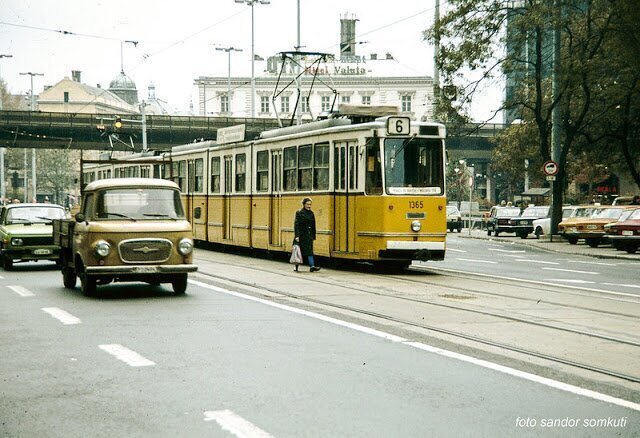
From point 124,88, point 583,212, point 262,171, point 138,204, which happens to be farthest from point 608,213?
point 124,88

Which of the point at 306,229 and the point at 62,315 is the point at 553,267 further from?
the point at 62,315

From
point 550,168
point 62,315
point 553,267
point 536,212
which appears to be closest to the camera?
point 62,315

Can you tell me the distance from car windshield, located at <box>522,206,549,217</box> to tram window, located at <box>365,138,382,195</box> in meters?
31.2

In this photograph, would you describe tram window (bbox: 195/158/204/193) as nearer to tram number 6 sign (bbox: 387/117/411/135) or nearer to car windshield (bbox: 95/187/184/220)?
tram number 6 sign (bbox: 387/117/411/135)

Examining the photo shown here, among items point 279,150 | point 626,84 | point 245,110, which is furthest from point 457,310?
point 245,110

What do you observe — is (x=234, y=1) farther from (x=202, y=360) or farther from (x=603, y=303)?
(x=202, y=360)

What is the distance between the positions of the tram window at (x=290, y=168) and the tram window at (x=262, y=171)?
1333 mm

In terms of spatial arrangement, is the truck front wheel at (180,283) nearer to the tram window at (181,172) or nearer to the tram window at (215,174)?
the tram window at (215,174)

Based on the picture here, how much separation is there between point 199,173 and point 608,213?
16.2 metres

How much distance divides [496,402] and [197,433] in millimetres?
2228

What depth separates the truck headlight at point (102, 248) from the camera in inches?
618

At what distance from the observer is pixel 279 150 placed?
83.1 feet

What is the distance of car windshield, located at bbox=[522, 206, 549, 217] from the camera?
5162 cm

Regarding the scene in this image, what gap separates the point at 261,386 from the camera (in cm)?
827
